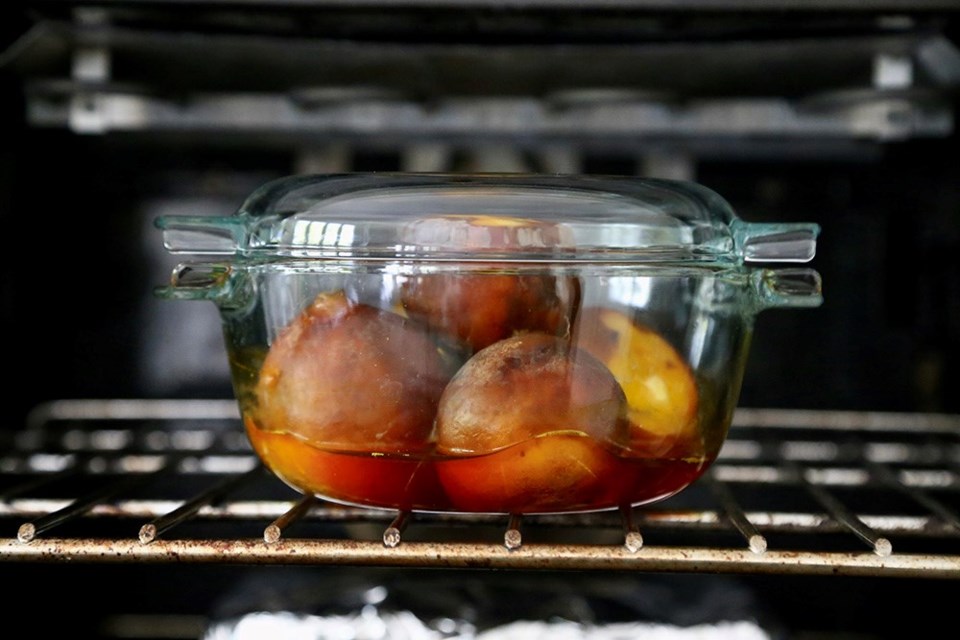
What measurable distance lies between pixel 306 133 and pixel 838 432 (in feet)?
1.93

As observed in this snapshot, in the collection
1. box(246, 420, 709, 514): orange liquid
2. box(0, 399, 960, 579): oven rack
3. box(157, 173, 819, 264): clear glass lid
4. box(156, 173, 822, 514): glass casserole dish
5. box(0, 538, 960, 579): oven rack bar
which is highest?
box(157, 173, 819, 264): clear glass lid

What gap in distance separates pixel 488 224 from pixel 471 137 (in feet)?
1.27

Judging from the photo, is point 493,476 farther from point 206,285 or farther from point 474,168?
point 474,168

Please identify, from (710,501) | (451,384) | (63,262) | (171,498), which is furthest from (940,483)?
(63,262)

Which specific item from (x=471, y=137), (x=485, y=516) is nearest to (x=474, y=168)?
(x=471, y=137)

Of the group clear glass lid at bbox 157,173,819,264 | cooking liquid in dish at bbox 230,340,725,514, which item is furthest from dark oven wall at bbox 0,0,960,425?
cooking liquid in dish at bbox 230,340,725,514

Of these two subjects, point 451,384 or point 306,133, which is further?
point 306,133

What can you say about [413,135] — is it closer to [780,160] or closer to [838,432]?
[780,160]

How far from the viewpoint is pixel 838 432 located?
0.90 metres

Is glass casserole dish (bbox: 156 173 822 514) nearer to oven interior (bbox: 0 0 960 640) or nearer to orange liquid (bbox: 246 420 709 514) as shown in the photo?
orange liquid (bbox: 246 420 709 514)

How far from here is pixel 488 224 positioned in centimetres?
46

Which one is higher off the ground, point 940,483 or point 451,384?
point 451,384

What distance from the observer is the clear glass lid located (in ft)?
1.53

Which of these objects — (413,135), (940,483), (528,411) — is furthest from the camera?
(413,135)
